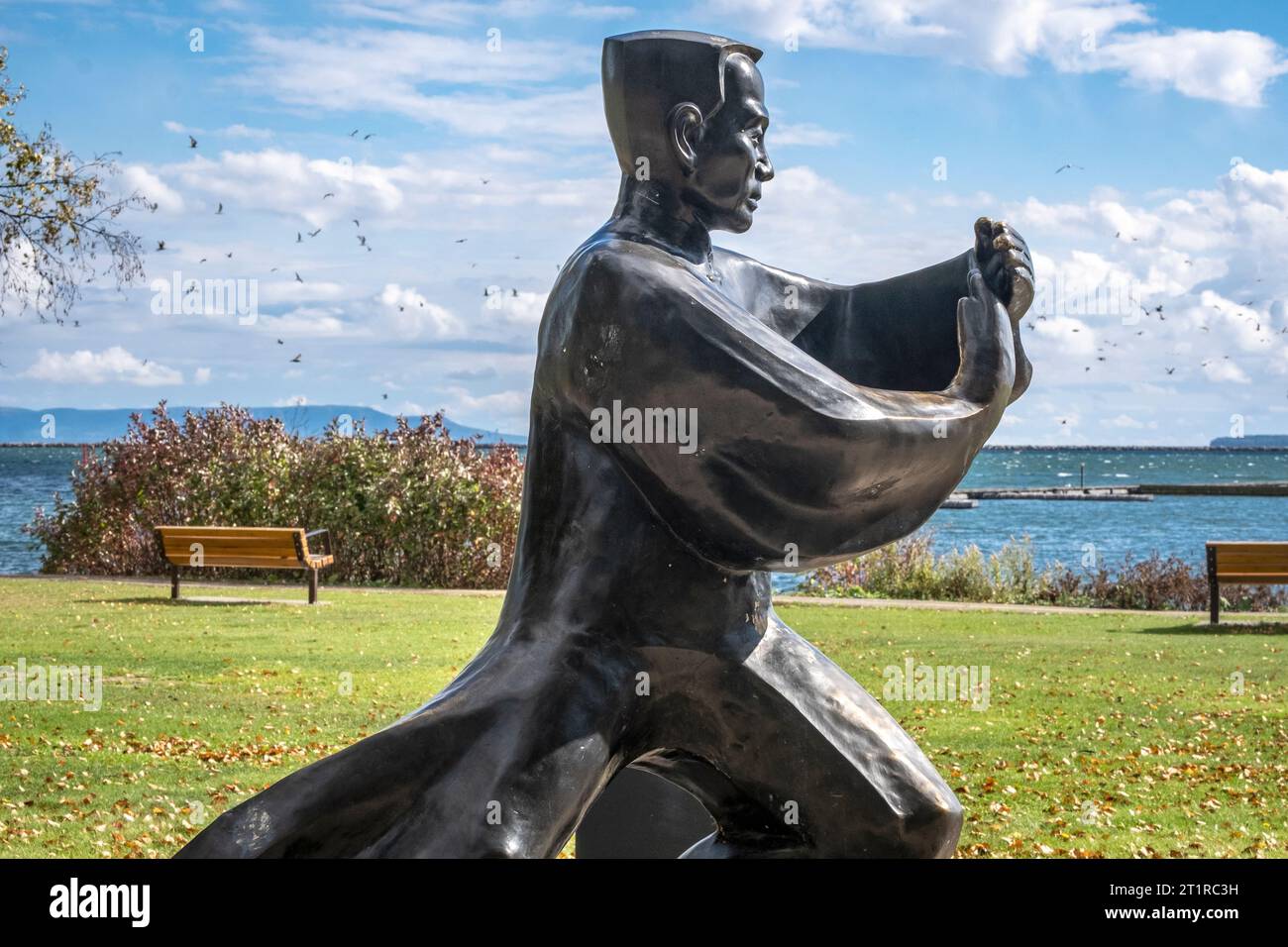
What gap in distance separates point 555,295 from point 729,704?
85cm

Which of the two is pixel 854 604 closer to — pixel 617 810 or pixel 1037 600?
pixel 1037 600

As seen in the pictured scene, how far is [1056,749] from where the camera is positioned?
27.6 feet

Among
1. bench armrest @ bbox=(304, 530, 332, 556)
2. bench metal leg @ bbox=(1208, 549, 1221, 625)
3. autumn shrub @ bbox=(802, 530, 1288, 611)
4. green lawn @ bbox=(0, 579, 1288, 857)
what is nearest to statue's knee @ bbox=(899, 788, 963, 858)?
green lawn @ bbox=(0, 579, 1288, 857)

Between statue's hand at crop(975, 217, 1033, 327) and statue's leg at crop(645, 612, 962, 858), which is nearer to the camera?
statue's leg at crop(645, 612, 962, 858)

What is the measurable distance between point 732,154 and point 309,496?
16165mm

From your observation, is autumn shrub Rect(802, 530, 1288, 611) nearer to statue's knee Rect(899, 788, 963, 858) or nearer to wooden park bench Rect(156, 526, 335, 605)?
wooden park bench Rect(156, 526, 335, 605)

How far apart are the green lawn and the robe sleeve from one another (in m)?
4.20

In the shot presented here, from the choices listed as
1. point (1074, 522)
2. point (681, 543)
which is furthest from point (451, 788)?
point (1074, 522)

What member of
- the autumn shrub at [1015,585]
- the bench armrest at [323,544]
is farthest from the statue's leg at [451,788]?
the bench armrest at [323,544]

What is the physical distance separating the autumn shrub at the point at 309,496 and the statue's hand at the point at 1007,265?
14462 millimetres

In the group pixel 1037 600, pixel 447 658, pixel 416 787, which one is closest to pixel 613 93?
pixel 416 787

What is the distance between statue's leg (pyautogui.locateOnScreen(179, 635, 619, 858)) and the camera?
7.88 feet

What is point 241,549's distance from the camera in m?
15.1

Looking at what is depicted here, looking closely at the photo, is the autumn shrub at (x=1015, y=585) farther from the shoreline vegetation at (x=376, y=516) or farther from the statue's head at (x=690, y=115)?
the statue's head at (x=690, y=115)
